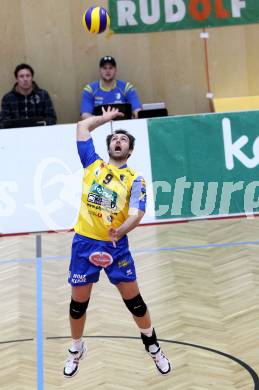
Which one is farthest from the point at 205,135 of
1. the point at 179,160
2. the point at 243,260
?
the point at 243,260

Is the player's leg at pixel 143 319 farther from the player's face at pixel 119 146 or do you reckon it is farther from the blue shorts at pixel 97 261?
the player's face at pixel 119 146

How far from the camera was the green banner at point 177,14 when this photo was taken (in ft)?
54.8

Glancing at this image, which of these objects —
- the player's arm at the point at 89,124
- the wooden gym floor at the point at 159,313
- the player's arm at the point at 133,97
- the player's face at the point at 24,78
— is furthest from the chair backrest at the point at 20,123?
the player's arm at the point at 89,124

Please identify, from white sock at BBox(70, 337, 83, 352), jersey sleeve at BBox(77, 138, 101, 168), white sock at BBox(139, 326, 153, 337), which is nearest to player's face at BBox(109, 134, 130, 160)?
jersey sleeve at BBox(77, 138, 101, 168)

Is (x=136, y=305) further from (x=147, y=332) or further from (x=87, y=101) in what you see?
(x=87, y=101)

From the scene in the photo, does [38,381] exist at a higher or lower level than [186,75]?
lower

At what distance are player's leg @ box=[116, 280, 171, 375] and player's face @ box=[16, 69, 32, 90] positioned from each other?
7413 millimetres

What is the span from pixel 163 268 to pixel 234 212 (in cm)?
237

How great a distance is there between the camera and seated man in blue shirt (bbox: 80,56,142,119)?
15789 millimetres

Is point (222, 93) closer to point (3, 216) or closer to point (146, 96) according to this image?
point (146, 96)

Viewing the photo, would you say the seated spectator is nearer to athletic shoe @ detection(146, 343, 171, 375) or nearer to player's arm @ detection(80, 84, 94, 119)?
player's arm @ detection(80, 84, 94, 119)

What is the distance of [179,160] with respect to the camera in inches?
551

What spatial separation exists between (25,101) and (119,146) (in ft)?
24.2

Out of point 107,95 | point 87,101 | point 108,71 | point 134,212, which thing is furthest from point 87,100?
point 134,212
